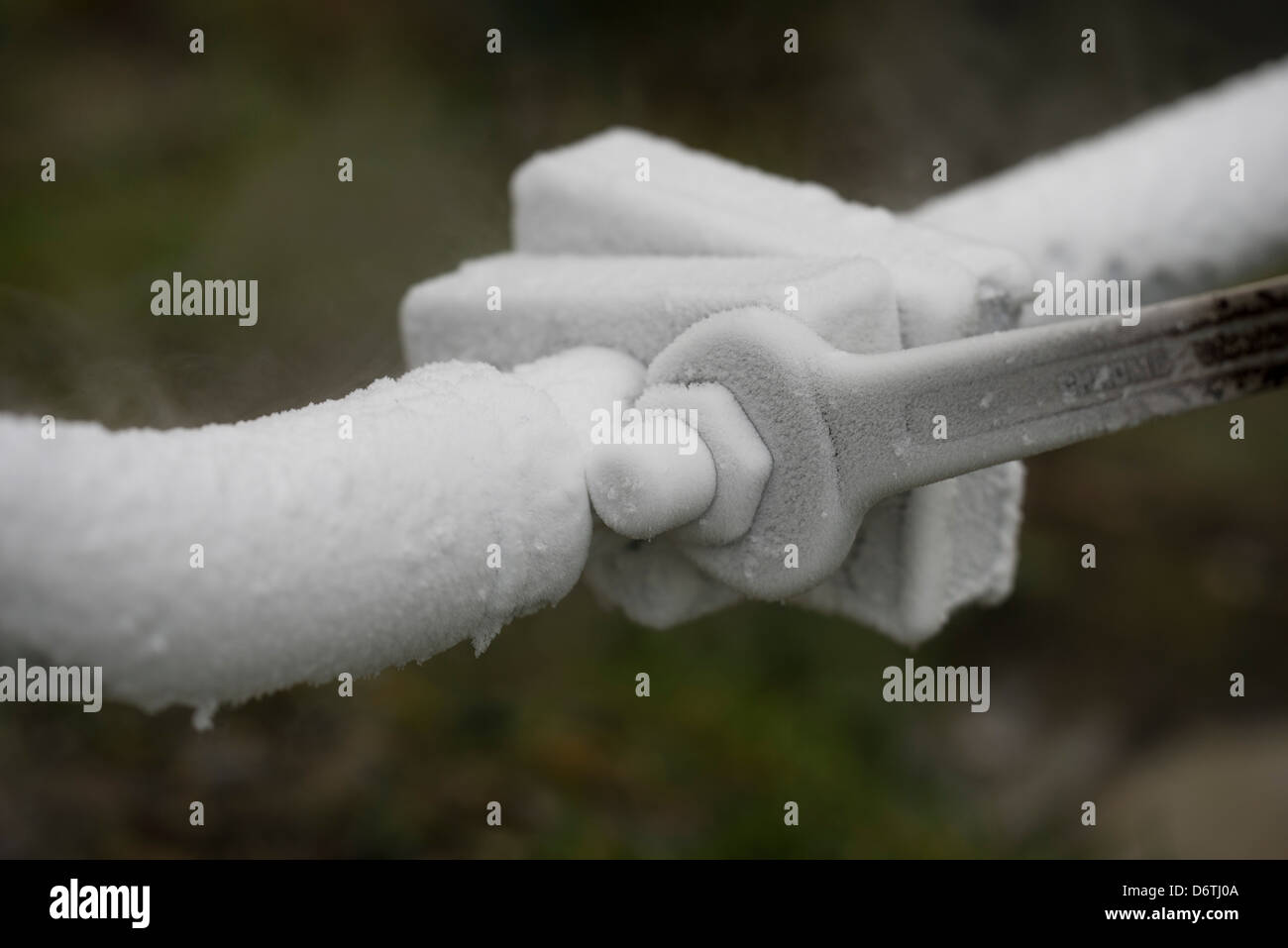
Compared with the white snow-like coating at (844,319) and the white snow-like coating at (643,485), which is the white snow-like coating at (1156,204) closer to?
the white snow-like coating at (844,319)

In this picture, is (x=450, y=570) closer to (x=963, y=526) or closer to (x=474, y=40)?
(x=963, y=526)

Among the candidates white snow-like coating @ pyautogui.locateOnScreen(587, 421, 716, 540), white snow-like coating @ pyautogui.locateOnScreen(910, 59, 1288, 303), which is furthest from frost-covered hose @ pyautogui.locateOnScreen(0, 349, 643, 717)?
white snow-like coating @ pyautogui.locateOnScreen(910, 59, 1288, 303)

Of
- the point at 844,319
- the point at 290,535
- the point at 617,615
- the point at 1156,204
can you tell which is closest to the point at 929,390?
the point at 844,319

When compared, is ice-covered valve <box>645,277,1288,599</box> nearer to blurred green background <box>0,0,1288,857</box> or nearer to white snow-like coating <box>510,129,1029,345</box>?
white snow-like coating <box>510,129,1029,345</box>

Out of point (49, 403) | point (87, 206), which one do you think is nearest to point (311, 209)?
point (87, 206)

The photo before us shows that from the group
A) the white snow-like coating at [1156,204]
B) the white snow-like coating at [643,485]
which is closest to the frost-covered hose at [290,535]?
the white snow-like coating at [643,485]

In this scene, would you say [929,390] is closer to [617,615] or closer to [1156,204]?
[1156,204]
